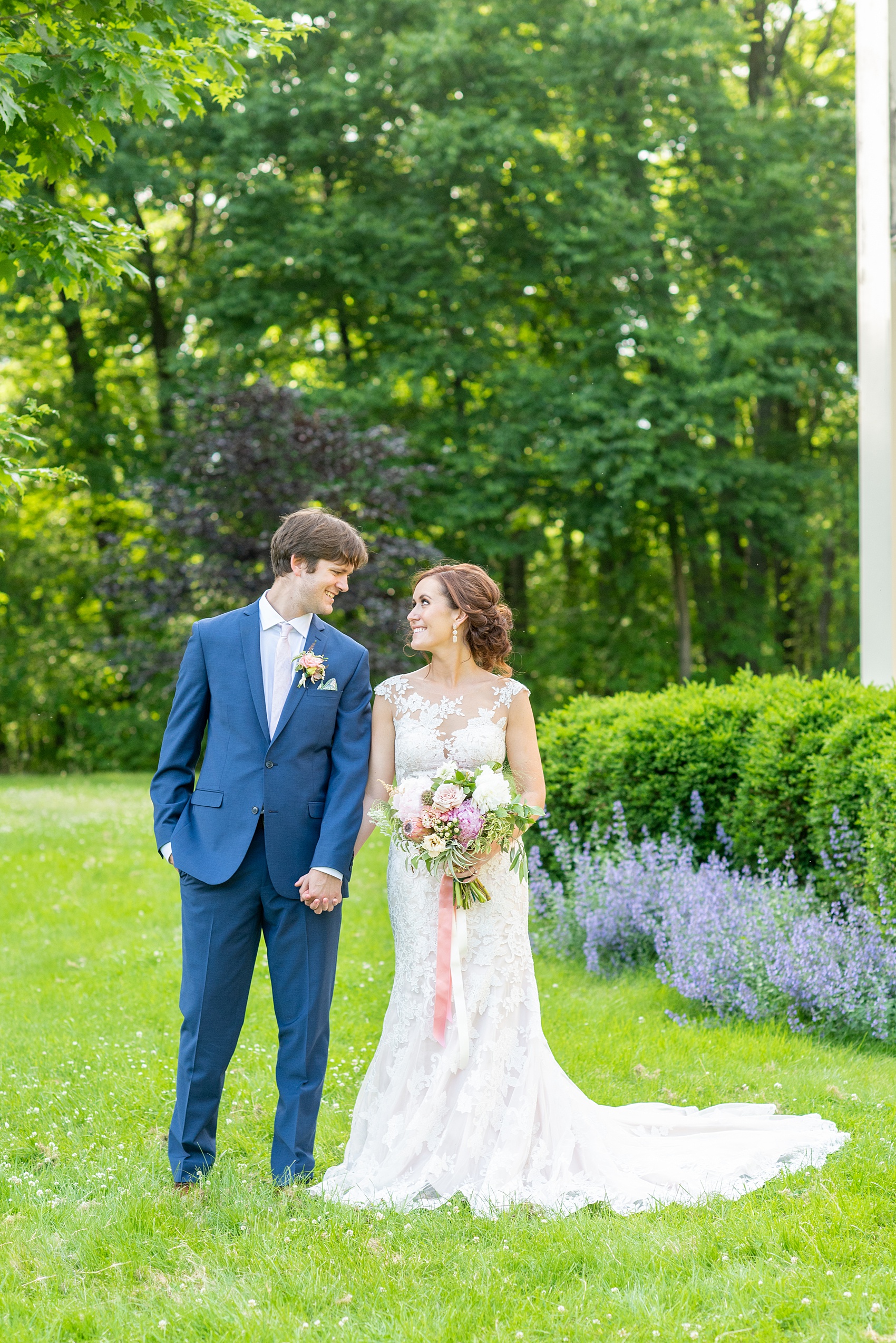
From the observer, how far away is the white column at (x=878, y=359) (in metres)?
9.09

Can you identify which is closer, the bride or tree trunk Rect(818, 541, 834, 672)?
the bride

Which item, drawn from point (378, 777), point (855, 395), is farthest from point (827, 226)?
point (378, 777)

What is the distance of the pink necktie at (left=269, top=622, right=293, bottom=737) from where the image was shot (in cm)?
401

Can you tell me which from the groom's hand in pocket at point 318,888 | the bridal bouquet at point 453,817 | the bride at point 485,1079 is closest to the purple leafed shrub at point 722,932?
the bride at point 485,1079

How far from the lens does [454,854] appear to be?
13.4 feet

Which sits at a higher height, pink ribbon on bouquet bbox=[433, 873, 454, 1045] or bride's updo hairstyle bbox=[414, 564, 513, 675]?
bride's updo hairstyle bbox=[414, 564, 513, 675]

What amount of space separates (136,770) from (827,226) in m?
16.4

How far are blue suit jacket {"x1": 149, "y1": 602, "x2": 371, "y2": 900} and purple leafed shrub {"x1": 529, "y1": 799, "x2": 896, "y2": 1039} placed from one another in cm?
279

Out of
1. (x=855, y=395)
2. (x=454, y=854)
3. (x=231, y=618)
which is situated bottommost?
(x=454, y=854)

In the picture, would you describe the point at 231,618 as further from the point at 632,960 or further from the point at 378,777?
the point at 632,960

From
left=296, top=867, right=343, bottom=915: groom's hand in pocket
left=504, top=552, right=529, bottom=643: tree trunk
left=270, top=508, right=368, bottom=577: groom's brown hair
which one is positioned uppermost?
left=504, top=552, right=529, bottom=643: tree trunk

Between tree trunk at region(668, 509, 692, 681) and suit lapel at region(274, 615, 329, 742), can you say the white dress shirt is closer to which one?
suit lapel at region(274, 615, 329, 742)

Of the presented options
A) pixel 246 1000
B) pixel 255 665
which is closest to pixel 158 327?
pixel 255 665

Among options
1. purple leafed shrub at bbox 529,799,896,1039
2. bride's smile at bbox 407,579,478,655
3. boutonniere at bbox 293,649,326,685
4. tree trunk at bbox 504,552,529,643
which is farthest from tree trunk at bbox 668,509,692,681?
boutonniere at bbox 293,649,326,685
